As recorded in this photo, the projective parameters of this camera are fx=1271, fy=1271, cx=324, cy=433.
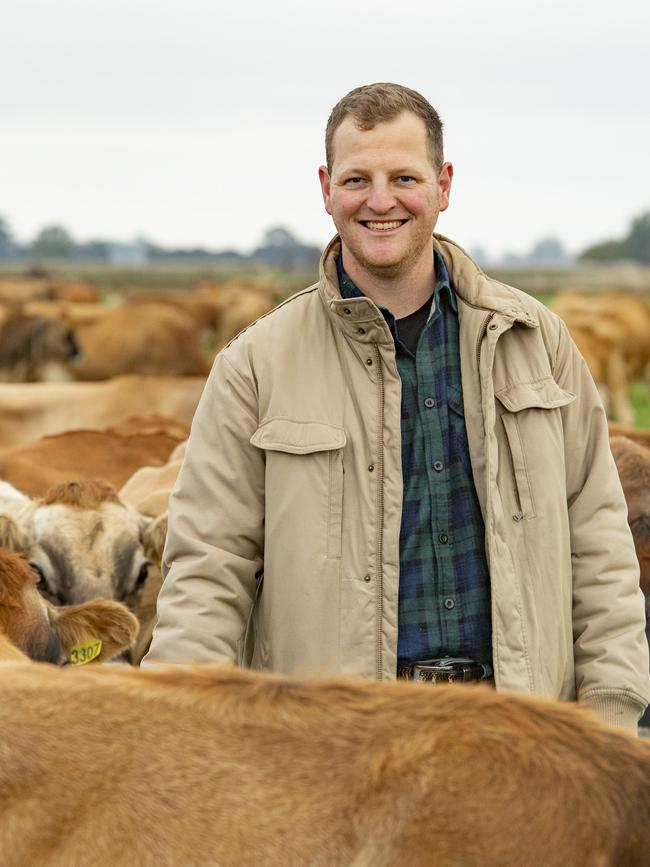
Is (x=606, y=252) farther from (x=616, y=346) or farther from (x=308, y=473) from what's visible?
(x=308, y=473)

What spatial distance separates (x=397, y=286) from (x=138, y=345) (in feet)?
64.8

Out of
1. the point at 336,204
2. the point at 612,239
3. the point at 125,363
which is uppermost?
the point at 612,239

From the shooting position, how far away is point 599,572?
300cm

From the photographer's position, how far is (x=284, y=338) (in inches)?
119

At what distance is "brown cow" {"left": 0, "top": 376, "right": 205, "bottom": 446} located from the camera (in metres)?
12.3

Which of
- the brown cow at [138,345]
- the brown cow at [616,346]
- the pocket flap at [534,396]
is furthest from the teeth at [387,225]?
the brown cow at [138,345]

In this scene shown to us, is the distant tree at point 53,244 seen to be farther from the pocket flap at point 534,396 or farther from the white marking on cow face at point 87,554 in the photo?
the pocket flap at point 534,396

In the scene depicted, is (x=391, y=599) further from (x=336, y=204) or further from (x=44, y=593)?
(x=44, y=593)

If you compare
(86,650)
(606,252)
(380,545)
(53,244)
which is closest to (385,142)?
(380,545)

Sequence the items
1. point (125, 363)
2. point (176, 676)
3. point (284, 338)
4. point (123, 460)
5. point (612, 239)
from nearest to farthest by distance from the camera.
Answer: point (176, 676) → point (284, 338) → point (123, 460) → point (125, 363) → point (612, 239)

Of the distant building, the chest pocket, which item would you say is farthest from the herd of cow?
the distant building

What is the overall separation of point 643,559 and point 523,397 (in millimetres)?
2353

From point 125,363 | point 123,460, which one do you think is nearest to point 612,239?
point 125,363

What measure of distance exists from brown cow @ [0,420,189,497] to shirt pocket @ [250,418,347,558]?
4709 mm
